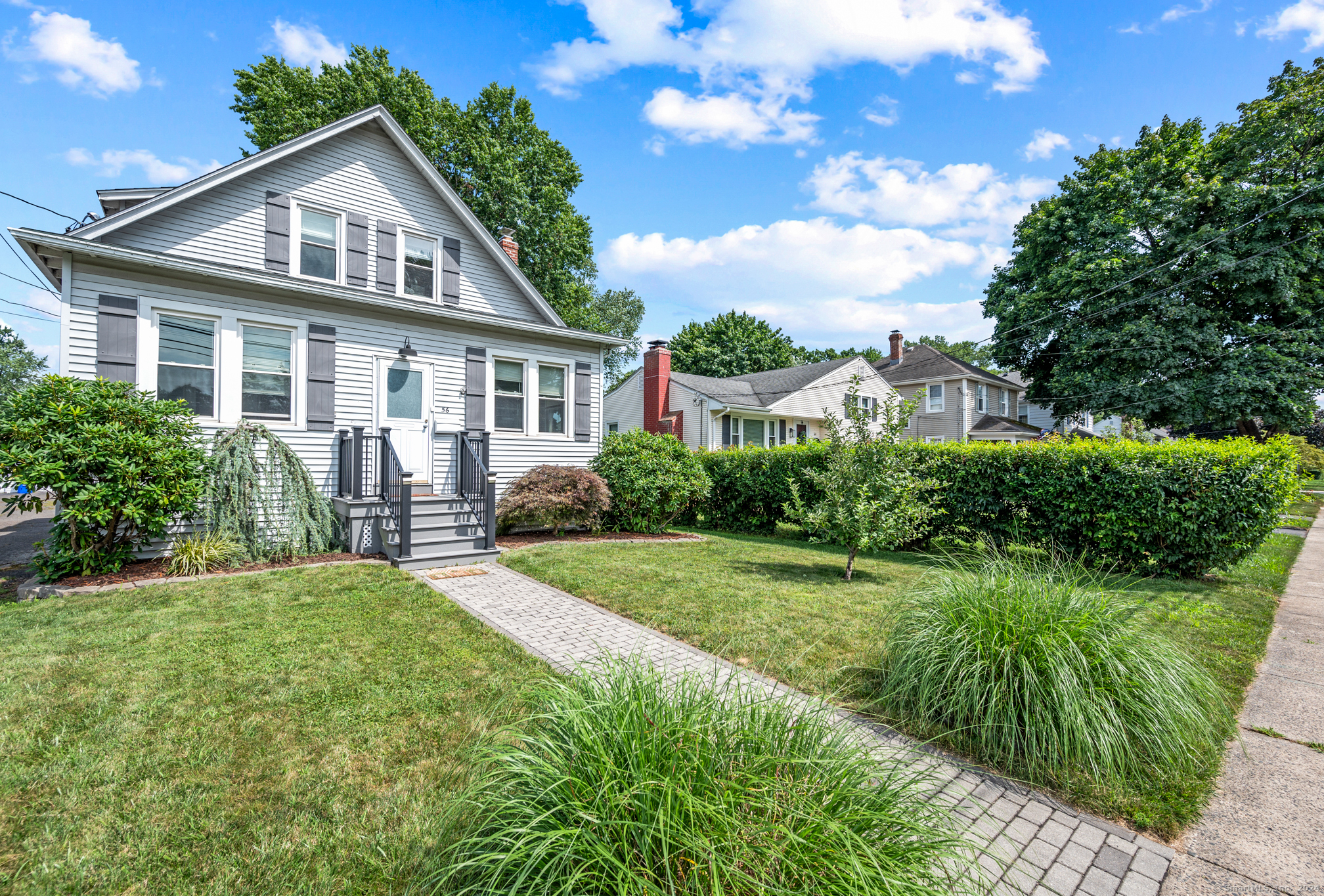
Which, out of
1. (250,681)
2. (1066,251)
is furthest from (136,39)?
(1066,251)

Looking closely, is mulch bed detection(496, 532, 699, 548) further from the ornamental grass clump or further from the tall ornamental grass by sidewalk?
the tall ornamental grass by sidewalk

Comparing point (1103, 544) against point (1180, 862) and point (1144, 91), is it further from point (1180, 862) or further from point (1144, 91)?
point (1144, 91)

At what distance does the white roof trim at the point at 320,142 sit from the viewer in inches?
308

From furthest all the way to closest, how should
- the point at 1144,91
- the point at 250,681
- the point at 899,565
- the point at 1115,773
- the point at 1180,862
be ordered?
1. the point at 1144,91
2. the point at 899,565
3. the point at 250,681
4. the point at 1115,773
5. the point at 1180,862

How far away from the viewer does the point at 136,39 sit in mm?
10062

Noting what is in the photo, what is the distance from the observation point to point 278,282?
8.20 m

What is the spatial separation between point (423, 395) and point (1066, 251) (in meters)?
22.4

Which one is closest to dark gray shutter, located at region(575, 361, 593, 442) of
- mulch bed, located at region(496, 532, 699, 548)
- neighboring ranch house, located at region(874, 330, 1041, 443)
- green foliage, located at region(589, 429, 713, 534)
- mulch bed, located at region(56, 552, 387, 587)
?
green foliage, located at region(589, 429, 713, 534)

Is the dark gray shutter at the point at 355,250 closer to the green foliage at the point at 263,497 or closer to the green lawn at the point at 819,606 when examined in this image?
the green foliage at the point at 263,497

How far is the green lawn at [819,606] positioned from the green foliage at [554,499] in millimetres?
896

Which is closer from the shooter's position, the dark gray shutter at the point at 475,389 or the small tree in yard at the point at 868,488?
the small tree in yard at the point at 868,488

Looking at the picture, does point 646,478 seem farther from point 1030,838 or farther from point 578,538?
point 1030,838

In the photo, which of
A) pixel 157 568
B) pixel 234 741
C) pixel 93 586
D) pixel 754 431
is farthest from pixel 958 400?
pixel 93 586

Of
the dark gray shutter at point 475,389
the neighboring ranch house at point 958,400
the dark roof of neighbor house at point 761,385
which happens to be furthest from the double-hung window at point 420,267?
the neighboring ranch house at point 958,400
